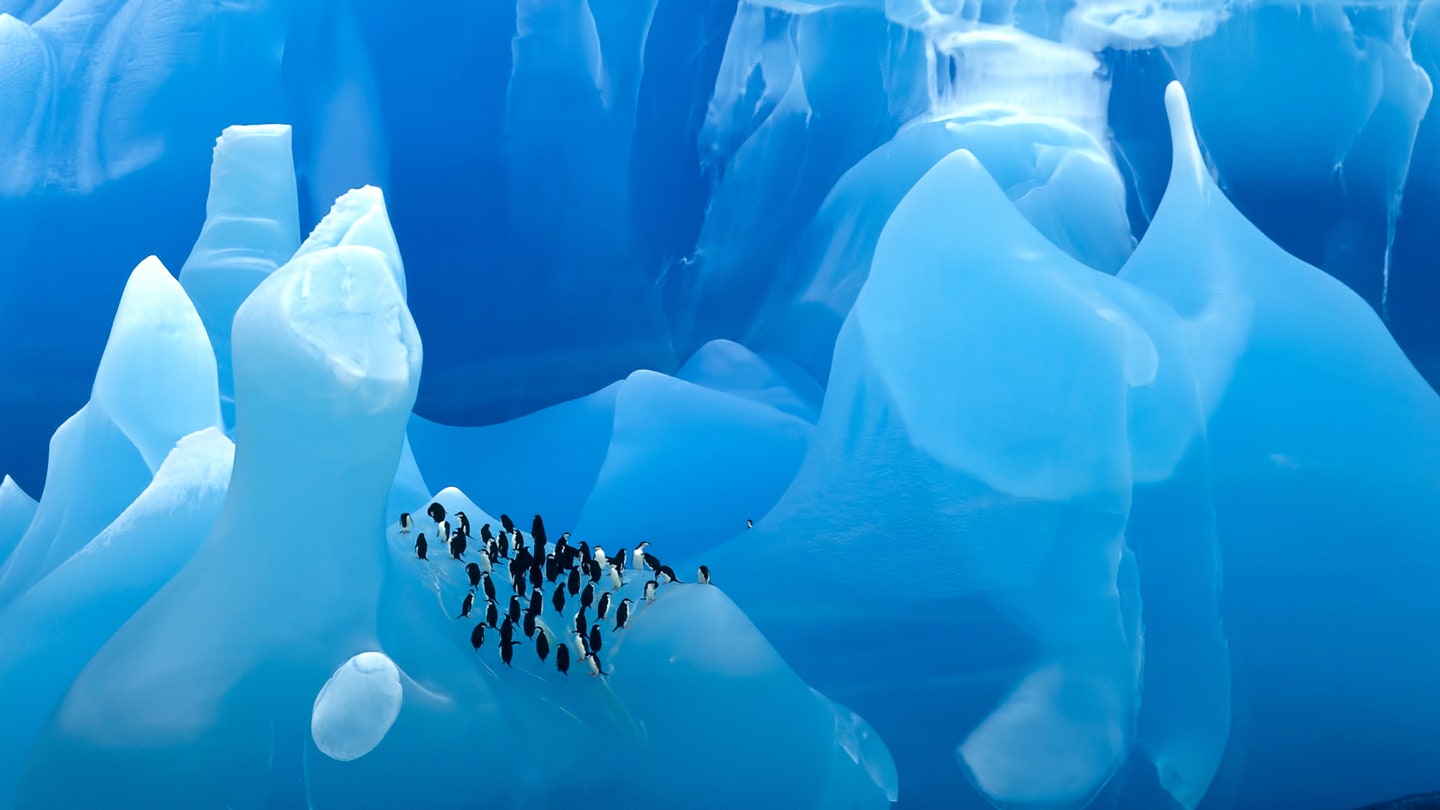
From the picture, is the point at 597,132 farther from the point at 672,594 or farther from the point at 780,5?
the point at 672,594

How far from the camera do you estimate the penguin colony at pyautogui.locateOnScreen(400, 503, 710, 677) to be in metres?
5.45

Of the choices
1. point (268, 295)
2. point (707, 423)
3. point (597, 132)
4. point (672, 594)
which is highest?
point (268, 295)

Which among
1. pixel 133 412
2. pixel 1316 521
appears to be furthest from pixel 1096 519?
pixel 133 412

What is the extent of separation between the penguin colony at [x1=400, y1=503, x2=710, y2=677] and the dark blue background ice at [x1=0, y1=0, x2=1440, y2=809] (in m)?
0.30

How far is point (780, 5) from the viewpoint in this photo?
9008 millimetres

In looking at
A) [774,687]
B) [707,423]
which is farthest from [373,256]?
[707,423]

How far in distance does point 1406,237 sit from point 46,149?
27.8ft

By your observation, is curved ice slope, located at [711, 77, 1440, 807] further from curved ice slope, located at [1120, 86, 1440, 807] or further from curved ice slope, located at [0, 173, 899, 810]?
curved ice slope, located at [0, 173, 899, 810]

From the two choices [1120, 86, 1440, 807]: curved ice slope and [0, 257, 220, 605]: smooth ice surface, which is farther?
[0, 257, 220, 605]: smooth ice surface

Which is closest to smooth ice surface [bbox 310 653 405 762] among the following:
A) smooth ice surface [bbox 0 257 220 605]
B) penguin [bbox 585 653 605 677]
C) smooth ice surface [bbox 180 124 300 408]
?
penguin [bbox 585 653 605 677]

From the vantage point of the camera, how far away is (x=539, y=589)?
5.65 meters

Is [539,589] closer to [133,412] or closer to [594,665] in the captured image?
[594,665]

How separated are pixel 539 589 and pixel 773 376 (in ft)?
11.1

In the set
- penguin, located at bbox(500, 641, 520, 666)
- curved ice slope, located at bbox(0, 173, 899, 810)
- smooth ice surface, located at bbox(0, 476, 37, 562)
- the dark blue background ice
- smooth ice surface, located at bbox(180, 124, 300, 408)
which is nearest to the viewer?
→ curved ice slope, located at bbox(0, 173, 899, 810)
